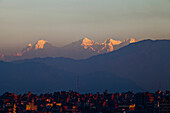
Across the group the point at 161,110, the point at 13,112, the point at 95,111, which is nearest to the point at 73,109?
the point at 95,111

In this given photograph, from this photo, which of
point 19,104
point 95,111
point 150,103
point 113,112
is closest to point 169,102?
point 113,112

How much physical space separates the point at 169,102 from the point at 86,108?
149ft

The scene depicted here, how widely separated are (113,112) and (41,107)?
117ft

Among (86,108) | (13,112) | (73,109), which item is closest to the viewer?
(13,112)

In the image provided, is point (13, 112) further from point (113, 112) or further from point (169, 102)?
point (169, 102)

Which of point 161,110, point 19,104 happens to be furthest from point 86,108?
point 161,110

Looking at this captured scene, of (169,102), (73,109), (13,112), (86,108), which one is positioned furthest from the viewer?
(86,108)

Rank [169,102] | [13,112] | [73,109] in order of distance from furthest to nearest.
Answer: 1. [73,109]
2. [13,112]
3. [169,102]

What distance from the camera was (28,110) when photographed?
185 meters

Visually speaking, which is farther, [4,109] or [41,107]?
[41,107]

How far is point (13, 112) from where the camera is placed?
544ft

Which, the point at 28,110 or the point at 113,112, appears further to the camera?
the point at 28,110

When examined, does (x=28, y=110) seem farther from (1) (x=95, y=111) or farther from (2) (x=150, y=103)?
(2) (x=150, y=103)

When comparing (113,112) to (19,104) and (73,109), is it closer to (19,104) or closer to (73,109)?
(73,109)
